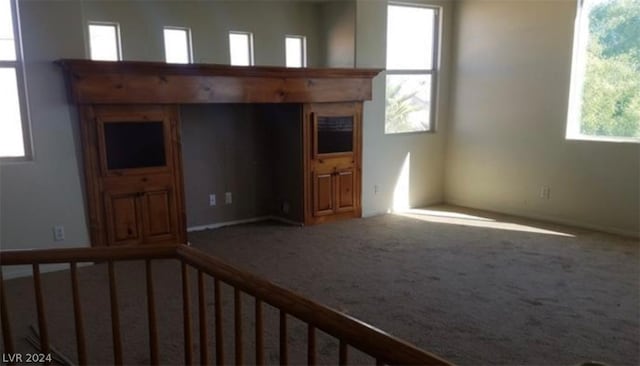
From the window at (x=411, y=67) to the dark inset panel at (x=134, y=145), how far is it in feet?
9.90

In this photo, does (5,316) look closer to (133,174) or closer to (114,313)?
(114,313)

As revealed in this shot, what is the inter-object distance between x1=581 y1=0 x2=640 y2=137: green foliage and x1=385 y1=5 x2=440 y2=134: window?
195 cm

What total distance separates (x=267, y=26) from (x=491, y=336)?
4.22 metres

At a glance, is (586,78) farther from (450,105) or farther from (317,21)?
(317,21)

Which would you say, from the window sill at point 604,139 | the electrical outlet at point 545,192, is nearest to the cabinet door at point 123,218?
the electrical outlet at point 545,192

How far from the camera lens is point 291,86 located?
526cm

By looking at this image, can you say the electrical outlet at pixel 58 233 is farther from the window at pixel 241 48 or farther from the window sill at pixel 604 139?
the window sill at pixel 604 139

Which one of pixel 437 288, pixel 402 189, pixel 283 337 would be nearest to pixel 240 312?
pixel 283 337

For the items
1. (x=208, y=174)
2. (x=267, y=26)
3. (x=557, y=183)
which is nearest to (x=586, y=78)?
(x=557, y=183)

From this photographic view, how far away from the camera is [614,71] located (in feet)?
16.8

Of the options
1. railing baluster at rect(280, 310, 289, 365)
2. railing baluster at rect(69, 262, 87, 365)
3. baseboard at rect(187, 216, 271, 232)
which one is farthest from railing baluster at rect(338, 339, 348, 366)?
baseboard at rect(187, 216, 271, 232)

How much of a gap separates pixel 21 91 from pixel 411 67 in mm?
4515

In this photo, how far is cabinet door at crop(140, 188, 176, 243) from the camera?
4609 millimetres

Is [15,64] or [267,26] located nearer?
[15,64]
